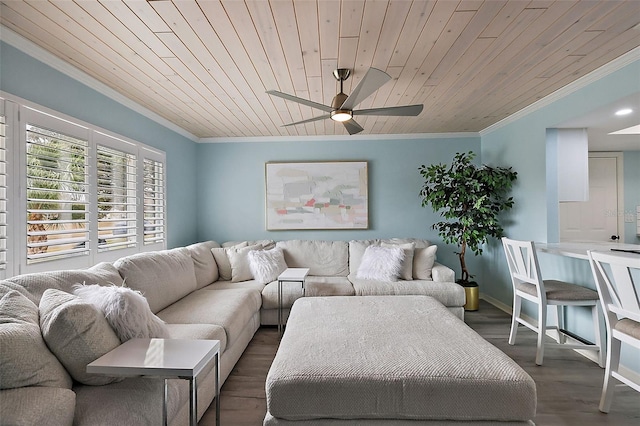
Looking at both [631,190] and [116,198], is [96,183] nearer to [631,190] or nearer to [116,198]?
[116,198]

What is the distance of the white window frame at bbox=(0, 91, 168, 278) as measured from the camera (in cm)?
198

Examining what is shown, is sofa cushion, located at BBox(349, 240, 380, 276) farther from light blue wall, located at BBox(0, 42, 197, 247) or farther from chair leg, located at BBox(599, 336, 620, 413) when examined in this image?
chair leg, located at BBox(599, 336, 620, 413)

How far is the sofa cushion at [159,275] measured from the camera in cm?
248

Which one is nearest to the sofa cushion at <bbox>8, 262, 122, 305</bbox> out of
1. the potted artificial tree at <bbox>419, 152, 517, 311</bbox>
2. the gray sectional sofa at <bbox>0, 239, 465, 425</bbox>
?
the gray sectional sofa at <bbox>0, 239, 465, 425</bbox>

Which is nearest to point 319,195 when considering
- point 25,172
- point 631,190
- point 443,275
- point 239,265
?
point 239,265

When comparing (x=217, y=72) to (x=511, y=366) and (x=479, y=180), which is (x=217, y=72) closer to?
(x=511, y=366)

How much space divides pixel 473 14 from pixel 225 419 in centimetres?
281

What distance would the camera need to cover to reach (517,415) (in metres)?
1.44

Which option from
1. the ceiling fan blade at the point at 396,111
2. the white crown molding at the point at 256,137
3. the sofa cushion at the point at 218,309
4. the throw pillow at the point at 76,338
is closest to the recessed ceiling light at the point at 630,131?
the white crown molding at the point at 256,137

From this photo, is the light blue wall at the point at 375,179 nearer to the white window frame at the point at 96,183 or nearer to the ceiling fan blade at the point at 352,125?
the white window frame at the point at 96,183

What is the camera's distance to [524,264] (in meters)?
2.93

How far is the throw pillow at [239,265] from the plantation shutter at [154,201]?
835 millimetres

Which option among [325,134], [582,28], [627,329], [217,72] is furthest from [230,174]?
[627,329]

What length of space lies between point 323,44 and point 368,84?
40cm
